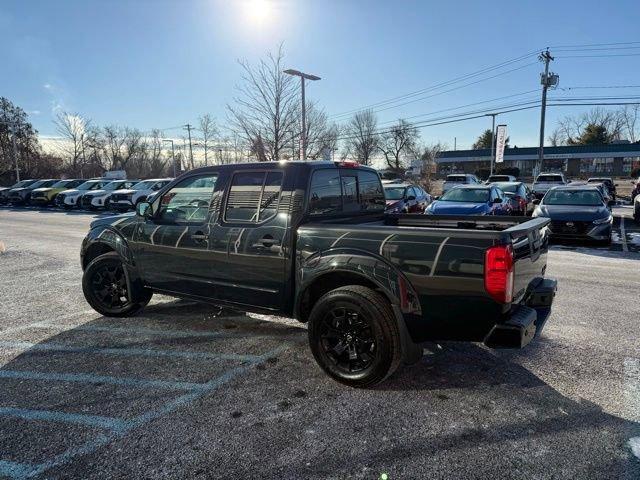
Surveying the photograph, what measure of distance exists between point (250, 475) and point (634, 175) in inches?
2712

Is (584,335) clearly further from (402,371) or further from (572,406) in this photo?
(402,371)

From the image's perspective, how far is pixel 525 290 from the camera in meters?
3.60

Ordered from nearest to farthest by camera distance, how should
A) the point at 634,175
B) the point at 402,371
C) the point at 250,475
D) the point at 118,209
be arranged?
the point at 250,475
the point at 402,371
the point at 118,209
the point at 634,175

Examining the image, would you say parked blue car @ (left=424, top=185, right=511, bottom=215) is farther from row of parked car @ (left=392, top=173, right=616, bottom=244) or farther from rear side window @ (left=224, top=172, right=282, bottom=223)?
rear side window @ (left=224, top=172, right=282, bottom=223)

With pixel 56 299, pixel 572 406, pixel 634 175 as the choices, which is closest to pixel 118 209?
pixel 56 299

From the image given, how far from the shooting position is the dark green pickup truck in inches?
126

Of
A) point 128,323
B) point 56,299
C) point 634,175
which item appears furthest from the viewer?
point 634,175

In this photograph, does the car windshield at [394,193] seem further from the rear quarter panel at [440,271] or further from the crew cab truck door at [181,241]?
the rear quarter panel at [440,271]

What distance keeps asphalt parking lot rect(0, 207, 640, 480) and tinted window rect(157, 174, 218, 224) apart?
1244mm

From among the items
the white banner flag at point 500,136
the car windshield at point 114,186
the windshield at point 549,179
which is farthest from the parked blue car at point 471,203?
the white banner flag at point 500,136

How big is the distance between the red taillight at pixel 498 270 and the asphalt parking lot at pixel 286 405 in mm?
891

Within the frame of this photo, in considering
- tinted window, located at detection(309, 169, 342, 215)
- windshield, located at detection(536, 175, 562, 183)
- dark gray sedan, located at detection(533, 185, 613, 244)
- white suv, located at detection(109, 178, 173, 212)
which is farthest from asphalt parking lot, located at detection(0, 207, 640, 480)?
windshield, located at detection(536, 175, 562, 183)

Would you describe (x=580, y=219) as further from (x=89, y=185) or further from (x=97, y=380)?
(x=89, y=185)

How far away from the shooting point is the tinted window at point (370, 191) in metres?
4.98
